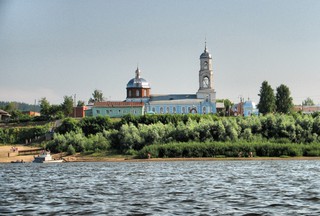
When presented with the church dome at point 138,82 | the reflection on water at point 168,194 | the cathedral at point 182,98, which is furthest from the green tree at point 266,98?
the reflection on water at point 168,194

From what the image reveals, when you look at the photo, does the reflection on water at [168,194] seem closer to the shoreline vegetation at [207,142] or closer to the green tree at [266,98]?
the shoreline vegetation at [207,142]

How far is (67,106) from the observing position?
148 m

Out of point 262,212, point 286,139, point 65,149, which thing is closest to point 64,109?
point 65,149

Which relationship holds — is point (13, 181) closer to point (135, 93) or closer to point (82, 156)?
point (82, 156)

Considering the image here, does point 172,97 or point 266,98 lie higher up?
point 172,97

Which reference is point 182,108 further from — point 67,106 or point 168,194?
point 168,194

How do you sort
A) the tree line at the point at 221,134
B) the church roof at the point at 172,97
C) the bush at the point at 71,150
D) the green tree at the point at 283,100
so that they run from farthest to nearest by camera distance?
the church roof at the point at 172,97, the green tree at the point at 283,100, the bush at the point at 71,150, the tree line at the point at 221,134

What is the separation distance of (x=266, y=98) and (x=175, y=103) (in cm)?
2429

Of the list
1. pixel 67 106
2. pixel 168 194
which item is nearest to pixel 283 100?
pixel 67 106

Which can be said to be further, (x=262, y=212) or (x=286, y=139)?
(x=286, y=139)

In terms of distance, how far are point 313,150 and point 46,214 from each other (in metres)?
55.4

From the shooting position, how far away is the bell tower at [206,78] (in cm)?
14425

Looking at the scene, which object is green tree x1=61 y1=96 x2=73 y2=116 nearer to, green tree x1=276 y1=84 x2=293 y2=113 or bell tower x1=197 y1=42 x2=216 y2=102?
bell tower x1=197 y1=42 x2=216 y2=102

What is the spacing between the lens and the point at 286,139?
8156cm
